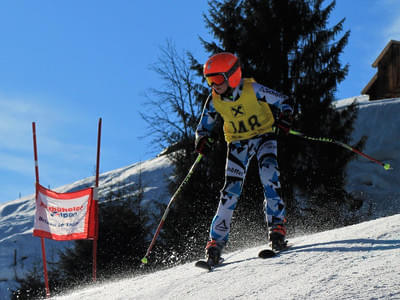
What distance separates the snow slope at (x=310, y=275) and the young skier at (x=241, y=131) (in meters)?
0.39

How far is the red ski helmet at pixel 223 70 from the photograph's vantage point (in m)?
4.82

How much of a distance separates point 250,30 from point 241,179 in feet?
36.9

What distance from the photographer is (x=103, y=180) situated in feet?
117

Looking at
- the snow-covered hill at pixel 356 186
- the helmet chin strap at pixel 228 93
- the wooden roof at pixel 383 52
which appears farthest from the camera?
the wooden roof at pixel 383 52

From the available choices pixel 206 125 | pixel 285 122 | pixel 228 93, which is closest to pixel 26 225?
pixel 206 125

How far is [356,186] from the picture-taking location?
A: 21.6 m

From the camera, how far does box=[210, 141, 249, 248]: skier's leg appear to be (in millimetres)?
4840

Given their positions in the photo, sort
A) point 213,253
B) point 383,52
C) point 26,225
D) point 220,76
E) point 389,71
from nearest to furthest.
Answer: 1. point 213,253
2. point 220,76
3. point 389,71
4. point 383,52
5. point 26,225

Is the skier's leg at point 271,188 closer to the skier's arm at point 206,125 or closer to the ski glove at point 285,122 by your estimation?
the ski glove at point 285,122

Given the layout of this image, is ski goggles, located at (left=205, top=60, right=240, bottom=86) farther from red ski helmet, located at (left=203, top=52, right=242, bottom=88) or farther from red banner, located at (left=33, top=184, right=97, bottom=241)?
red banner, located at (left=33, top=184, right=97, bottom=241)

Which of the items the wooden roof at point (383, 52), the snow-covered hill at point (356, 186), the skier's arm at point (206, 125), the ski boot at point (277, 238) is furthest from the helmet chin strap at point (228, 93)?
the wooden roof at point (383, 52)

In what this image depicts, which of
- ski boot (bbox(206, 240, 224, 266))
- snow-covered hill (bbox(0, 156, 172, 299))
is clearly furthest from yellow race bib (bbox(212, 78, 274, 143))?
snow-covered hill (bbox(0, 156, 172, 299))

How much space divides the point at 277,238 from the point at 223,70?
5.88 ft

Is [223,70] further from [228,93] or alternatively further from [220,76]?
[228,93]
